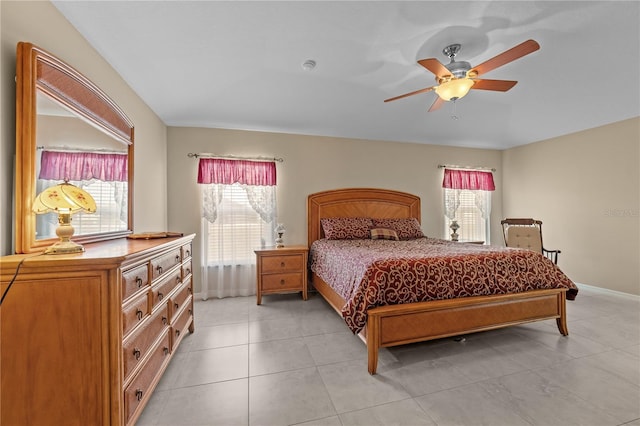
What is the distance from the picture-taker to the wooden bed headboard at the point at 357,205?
4.05 m

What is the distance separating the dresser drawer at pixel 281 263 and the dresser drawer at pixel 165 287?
136 centimetres

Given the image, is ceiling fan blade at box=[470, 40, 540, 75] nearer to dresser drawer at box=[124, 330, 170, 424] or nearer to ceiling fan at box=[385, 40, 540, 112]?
ceiling fan at box=[385, 40, 540, 112]

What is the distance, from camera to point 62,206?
1.25 meters

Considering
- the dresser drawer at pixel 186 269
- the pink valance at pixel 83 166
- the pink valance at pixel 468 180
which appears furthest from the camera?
the pink valance at pixel 468 180

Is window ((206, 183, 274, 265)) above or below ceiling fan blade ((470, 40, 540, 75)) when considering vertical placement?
below

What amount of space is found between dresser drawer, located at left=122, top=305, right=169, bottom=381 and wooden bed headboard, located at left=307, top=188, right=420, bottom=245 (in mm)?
2485

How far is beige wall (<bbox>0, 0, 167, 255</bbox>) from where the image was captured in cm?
124

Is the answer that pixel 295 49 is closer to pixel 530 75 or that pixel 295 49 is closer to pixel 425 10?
pixel 425 10

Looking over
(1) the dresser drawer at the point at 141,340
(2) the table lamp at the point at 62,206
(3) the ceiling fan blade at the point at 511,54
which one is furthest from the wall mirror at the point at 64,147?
(3) the ceiling fan blade at the point at 511,54

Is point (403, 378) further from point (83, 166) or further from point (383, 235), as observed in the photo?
point (83, 166)

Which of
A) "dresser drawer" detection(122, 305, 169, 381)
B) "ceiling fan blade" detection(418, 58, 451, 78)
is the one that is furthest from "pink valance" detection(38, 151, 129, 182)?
"ceiling fan blade" detection(418, 58, 451, 78)

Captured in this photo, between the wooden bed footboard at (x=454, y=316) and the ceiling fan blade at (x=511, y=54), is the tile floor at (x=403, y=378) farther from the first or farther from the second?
the ceiling fan blade at (x=511, y=54)

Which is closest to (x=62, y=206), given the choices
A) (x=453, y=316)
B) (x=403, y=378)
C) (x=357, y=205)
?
(x=403, y=378)

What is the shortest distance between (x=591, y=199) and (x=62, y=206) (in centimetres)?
577
